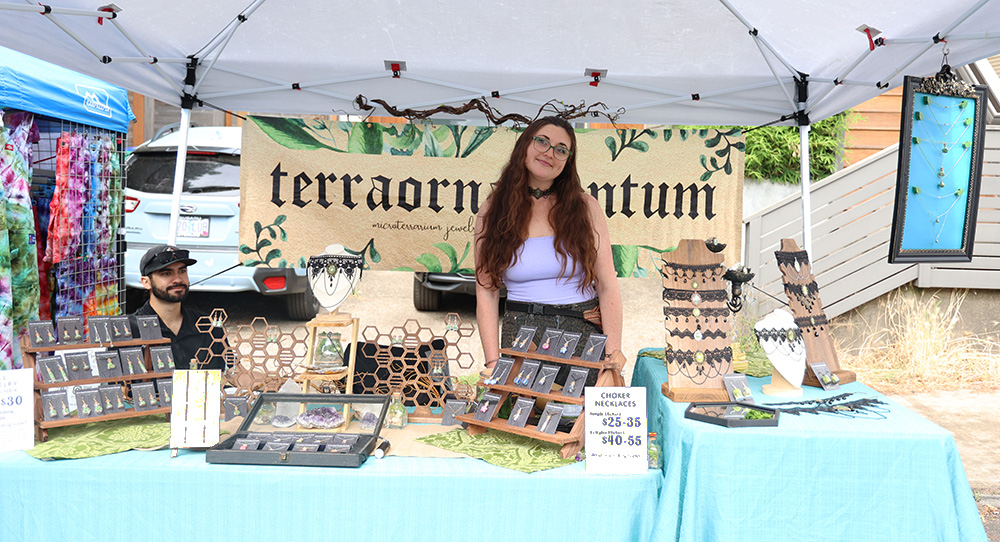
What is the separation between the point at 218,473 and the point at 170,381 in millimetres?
488

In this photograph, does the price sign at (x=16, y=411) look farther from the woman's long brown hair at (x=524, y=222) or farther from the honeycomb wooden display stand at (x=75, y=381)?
the woman's long brown hair at (x=524, y=222)

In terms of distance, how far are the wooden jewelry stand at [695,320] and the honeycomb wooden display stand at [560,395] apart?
0.78ft

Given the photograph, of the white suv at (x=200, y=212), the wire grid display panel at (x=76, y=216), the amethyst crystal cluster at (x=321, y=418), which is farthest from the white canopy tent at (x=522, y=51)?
the white suv at (x=200, y=212)

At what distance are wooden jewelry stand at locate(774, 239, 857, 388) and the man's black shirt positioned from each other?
1.92 m

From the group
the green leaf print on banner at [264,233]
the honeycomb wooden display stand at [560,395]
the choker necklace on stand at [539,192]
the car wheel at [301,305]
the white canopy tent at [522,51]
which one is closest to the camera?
the honeycomb wooden display stand at [560,395]

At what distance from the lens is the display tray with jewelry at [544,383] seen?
1.98 m

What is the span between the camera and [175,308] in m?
2.65

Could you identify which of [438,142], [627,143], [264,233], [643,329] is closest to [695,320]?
[627,143]

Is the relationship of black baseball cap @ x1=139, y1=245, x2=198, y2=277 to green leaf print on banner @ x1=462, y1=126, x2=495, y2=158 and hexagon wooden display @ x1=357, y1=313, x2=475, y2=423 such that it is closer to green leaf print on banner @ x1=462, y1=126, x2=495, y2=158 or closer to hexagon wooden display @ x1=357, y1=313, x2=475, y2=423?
hexagon wooden display @ x1=357, y1=313, x2=475, y2=423

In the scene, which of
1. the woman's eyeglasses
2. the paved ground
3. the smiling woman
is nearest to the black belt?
the smiling woman

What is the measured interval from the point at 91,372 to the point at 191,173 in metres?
3.66

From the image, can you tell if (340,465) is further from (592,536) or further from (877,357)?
(877,357)

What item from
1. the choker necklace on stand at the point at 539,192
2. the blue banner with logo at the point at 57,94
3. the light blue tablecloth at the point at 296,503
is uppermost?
the blue banner with logo at the point at 57,94

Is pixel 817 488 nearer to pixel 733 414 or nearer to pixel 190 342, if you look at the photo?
pixel 733 414
